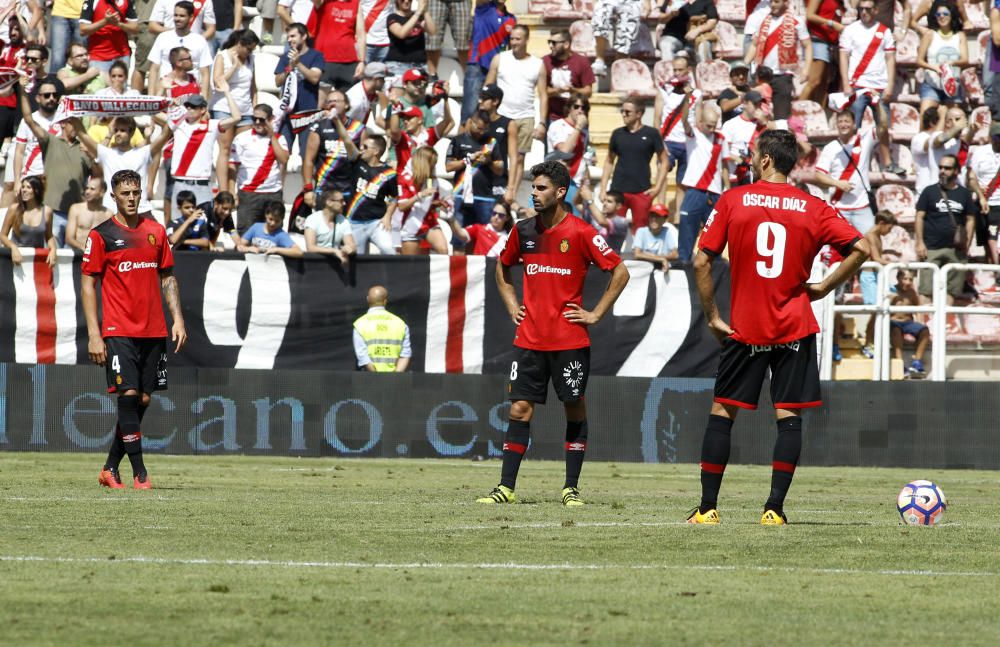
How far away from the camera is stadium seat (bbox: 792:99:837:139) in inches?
952

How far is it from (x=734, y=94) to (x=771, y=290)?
44.0 feet

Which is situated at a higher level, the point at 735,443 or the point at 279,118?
the point at 279,118

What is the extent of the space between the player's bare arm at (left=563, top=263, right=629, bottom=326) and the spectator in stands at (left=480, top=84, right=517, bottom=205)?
9853 millimetres

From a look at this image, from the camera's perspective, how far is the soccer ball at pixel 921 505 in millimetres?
10680

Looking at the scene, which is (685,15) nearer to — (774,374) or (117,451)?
(117,451)

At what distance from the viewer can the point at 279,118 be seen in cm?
2262

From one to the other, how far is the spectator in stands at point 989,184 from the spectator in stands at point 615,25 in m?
5.26

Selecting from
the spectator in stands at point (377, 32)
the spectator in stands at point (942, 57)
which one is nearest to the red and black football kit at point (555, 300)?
the spectator in stands at point (377, 32)

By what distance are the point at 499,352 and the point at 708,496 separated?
1024cm

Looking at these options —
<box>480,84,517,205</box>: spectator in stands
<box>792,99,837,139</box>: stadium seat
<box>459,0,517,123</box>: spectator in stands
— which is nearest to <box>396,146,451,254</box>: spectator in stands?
<box>480,84,517,205</box>: spectator in stands

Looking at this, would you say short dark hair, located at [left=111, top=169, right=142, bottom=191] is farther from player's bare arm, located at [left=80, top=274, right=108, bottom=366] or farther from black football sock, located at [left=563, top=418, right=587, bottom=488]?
black football sock, located at [left=563, top=418, right=587, bottom=488]

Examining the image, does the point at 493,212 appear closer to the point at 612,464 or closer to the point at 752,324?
Result: the point at 612,464

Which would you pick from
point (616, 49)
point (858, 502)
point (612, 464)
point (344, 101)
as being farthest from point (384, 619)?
point (616, 49)

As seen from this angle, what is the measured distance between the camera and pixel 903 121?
2511cm
